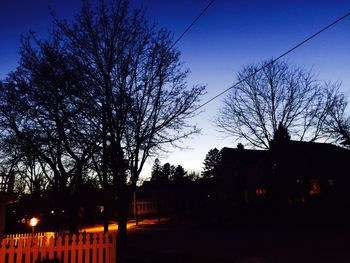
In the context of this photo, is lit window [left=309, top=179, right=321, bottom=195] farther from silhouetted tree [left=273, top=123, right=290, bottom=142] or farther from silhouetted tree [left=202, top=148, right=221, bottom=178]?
silhouetted tree [left=202, top=148, right=221, bottom=178]

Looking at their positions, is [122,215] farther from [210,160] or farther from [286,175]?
[210,160]

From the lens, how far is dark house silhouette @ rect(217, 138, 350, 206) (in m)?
28.2

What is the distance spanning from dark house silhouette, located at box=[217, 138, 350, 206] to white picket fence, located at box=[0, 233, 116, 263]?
64.7 feet

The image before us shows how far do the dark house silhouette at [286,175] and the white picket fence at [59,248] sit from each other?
19.7 meters

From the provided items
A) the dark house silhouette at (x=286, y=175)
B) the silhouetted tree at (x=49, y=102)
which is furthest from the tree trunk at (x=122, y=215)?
the dark house silhouette at (x=286, y=175)

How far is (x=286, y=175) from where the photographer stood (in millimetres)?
28031

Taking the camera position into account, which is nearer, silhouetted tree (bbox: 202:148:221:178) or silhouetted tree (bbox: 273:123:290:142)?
silhouetted tree (bbox: 273:123:290:142)

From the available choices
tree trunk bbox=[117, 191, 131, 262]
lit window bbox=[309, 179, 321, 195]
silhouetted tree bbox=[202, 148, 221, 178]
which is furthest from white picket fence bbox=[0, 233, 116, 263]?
silhouetted tree bbox=[202, 148, 221, 178]

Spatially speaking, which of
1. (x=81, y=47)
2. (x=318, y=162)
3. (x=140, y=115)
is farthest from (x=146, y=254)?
(x=318, y=162)

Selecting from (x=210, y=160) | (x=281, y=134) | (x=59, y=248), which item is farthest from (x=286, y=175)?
(x=210, y=160)

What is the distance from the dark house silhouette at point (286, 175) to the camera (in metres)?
28.2

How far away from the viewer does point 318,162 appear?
109 feet

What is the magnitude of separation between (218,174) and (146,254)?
28.9m

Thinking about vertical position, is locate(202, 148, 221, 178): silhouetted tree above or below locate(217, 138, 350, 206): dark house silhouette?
above
